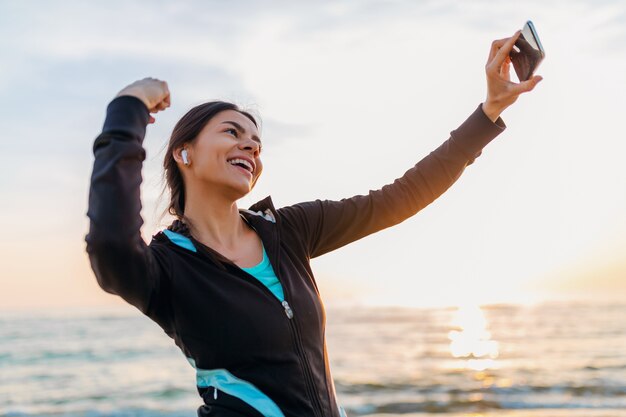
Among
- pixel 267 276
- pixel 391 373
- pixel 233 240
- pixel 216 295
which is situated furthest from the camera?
pixel 391 373

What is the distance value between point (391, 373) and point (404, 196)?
13.9 metres

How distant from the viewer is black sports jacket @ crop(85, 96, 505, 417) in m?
1.90

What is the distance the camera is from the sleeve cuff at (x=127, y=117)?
76.7 inches

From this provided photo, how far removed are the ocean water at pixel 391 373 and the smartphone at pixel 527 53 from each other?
9264 mm

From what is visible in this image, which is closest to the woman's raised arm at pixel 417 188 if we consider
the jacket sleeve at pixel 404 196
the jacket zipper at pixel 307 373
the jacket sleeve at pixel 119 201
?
the jacket sleeve at pixel 404 196

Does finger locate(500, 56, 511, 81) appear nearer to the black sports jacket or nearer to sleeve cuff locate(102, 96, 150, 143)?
the black sports jacket

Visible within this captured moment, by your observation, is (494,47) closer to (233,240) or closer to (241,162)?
(241,162)

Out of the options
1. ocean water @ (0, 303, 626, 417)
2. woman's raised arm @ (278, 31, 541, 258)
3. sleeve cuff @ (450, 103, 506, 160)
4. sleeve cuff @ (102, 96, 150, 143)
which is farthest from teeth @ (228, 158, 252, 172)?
ocean water @ (0, 303, 626, 417)

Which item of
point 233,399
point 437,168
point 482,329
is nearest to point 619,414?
point 437,168

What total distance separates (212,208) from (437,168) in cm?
87

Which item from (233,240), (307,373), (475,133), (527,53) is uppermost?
(527,53)

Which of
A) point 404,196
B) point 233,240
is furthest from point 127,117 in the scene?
point 404,196

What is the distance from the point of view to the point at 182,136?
8.57ft

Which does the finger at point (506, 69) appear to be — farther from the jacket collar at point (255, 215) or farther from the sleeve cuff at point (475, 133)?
the jacket collar at point (255, 215)
